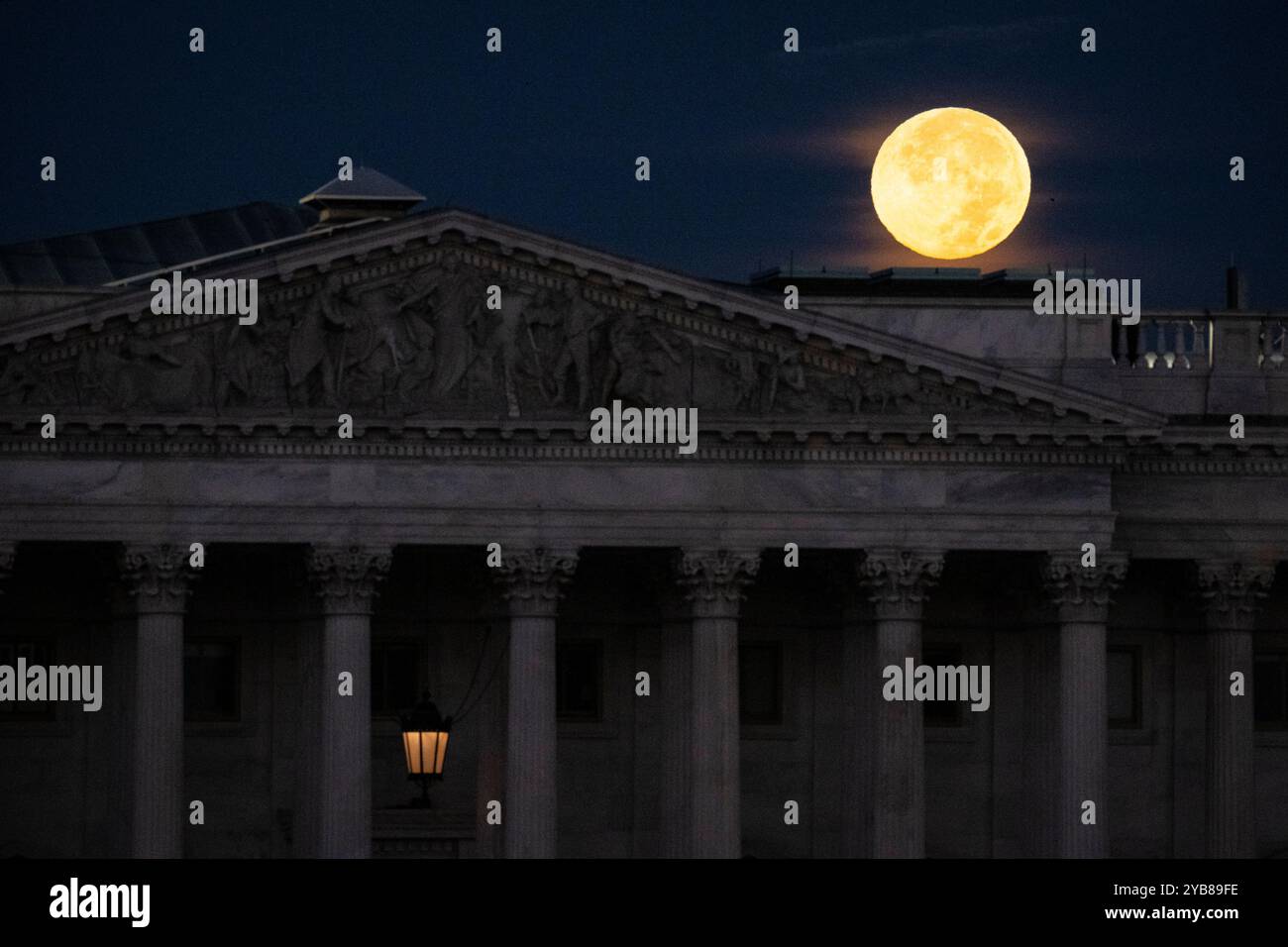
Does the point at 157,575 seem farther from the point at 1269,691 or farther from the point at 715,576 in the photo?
the point at 1269,691

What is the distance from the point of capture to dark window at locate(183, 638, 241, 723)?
8612cm

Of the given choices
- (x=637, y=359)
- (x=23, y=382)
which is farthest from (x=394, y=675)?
(x=23, y=382)

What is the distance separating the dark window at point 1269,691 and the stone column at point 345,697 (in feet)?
66.7

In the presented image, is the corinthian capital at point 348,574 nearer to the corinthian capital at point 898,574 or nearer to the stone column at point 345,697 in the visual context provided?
the stone column at point 345,697

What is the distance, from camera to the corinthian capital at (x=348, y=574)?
81.6 metres

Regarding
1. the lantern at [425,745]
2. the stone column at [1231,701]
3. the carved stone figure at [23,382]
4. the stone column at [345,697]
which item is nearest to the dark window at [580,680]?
the stone column at [345,697]

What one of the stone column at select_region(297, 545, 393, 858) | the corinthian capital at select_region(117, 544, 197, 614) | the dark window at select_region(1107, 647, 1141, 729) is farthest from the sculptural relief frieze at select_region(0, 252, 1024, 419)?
the dark window at select_region(1107, 647, 1141, 729)

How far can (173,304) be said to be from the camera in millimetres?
80375

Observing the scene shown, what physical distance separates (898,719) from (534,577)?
26.3ft

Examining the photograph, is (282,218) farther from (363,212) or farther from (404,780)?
(404,780)

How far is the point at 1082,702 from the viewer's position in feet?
276

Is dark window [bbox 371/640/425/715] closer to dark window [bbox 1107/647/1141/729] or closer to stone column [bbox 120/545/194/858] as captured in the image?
stone column [bbox 120/545/194/858]
